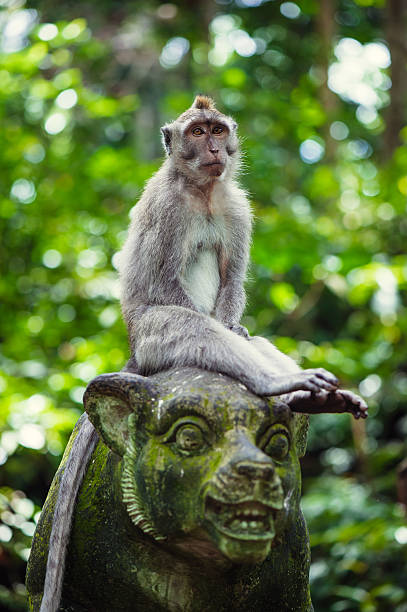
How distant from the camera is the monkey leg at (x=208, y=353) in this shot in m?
2.72

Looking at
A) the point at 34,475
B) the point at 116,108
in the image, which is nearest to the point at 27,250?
the point at 116,108

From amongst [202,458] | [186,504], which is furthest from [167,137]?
[186,504]

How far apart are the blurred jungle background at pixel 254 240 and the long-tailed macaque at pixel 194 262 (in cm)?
62

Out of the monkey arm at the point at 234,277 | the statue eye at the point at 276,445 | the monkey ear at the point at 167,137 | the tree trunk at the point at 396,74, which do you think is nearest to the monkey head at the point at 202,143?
the monkey ear at the point at 167,137

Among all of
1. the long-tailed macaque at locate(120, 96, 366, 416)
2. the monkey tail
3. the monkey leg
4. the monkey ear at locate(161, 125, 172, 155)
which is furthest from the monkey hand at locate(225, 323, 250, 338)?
the monkey ear at locate(161, 125, 172, 155)

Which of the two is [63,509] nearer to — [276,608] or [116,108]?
[276,608]

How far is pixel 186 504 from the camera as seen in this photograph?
2420 mm

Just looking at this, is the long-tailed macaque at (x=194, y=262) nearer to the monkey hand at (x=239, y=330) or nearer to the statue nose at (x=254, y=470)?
the monkey hand at (x=239, y=330)

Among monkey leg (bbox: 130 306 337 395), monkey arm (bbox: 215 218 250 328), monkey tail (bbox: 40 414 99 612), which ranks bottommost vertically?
monkey tail (bbox: 40 414 99 612)

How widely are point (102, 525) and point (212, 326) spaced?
2.98ft

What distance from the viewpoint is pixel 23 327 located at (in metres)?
6.59

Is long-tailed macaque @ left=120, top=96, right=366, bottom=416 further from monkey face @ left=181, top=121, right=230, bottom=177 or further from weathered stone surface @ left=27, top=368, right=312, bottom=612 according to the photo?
weathered stone surface @ left=27, top=368, right=312, bottom=612

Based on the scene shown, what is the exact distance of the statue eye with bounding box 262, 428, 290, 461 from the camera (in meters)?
2.57

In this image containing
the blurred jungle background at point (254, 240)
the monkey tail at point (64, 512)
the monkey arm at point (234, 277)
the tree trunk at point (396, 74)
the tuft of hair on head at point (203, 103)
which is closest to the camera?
the monkey tail at point (64, 512)
